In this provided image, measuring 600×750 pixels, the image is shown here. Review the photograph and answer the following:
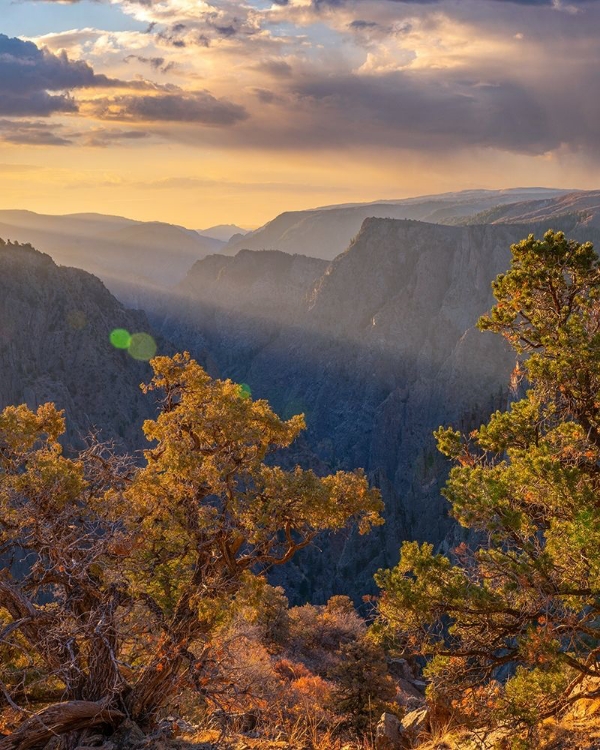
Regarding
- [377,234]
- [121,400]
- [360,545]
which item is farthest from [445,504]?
[377,234]

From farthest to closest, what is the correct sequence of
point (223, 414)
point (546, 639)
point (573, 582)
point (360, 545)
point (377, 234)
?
1. point (377, 234)
2. point (360, 545)
3. point (223, 414)
4. point (573, 582)
5. point (546, 639)

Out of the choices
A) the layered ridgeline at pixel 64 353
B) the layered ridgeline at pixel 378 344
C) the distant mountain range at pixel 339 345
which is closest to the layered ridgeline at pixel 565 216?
the distant mountain range at pixel 339 345

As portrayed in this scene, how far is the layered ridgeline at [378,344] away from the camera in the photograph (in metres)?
112

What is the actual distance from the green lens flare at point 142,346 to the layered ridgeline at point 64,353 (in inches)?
28.8

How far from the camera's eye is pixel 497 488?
988 cm

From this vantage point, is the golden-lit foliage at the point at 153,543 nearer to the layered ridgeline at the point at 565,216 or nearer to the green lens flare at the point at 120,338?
the green lens flare at the point at 120,338

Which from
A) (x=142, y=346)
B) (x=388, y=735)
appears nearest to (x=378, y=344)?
(x=142, y=346)

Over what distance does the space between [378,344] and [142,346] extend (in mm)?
57503

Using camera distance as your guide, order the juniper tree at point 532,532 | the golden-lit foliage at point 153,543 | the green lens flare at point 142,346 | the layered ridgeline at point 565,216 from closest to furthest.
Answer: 1. the juniper tree at point 532,532
2. the golden-lit foliage at point 153,543
3. the green lens flare at point 142,346
4. the layered ridgeline at point 565,216

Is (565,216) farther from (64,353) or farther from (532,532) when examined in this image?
(532,532)

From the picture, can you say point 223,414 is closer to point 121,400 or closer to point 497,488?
point 497,488

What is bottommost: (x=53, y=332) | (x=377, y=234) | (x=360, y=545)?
(x=360, y=545)

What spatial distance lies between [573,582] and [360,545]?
78895mm

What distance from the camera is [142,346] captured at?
332 ft
